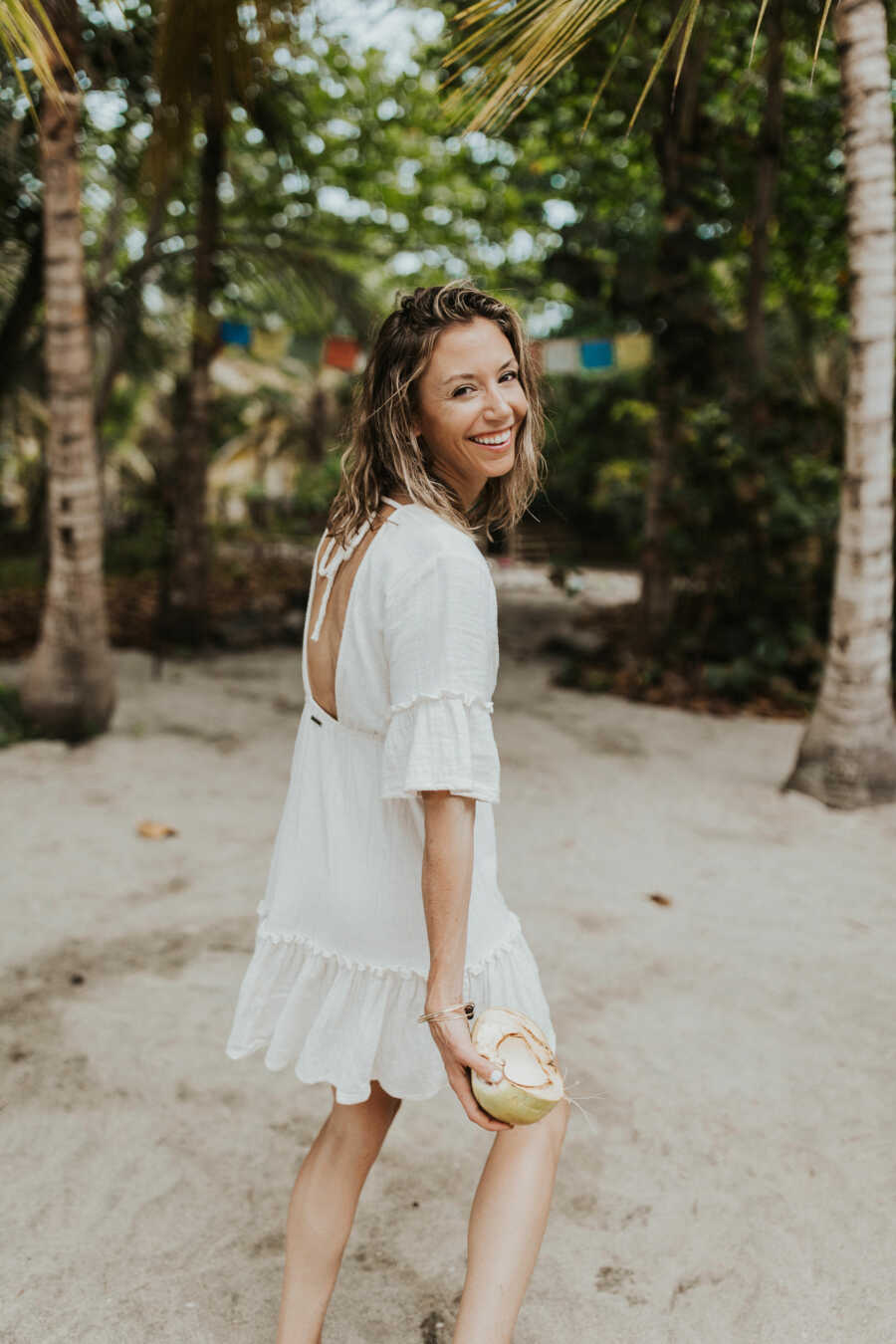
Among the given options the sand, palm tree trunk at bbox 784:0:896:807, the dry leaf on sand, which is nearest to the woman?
the sand

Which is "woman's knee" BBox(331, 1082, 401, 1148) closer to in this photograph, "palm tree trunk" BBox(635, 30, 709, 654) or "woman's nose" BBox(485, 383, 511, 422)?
"woman's nose" BBox(485, 383, 511, 422)

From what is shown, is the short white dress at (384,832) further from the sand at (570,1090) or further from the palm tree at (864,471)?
the palm tree at (864,471)

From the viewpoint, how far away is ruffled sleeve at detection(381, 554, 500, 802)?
1325mm

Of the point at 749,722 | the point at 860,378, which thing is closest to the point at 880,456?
the point at 860,378

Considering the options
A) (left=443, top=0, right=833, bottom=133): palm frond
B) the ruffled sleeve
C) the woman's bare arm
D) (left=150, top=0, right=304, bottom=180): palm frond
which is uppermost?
(left=150, top=0, right=304, bottom=180): palm frond

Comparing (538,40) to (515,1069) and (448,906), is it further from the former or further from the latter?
(515,1069)

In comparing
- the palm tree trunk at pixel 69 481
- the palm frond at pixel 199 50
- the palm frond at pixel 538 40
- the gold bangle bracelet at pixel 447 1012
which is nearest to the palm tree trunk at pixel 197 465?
the palm frond at pixel 199 50

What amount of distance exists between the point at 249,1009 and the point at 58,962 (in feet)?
6.42

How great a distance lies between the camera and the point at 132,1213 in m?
2.19

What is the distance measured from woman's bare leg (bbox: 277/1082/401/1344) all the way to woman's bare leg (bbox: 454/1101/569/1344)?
0.68 ft

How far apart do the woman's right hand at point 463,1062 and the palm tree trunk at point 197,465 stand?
749 centimetres

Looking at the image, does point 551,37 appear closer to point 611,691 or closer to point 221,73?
point 221,73

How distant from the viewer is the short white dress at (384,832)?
134 centimetres

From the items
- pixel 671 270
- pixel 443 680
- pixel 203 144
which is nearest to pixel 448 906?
pixel 443 680
